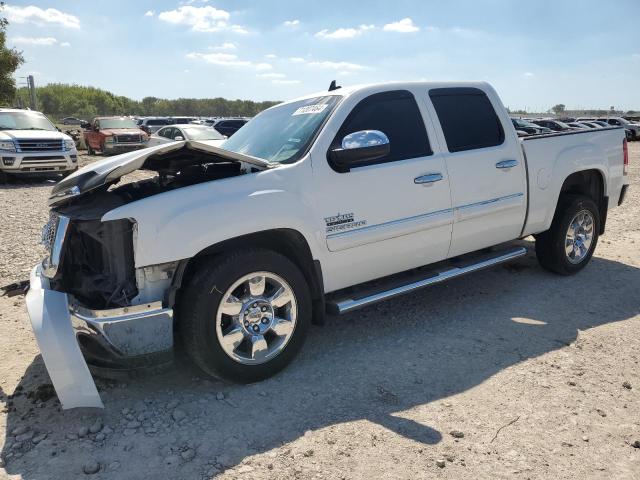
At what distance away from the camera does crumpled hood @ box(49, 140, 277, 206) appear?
3121mm

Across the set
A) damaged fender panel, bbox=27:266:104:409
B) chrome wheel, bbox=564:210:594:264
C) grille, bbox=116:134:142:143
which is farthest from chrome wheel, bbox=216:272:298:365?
grille, bbox=116:134:142:143

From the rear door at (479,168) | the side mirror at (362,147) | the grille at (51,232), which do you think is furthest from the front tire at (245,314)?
the rear door at (479,168)

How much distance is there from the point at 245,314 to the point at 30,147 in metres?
11.9

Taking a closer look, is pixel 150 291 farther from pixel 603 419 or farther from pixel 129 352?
pixel 603 419

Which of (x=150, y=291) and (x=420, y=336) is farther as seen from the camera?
(x=420, y=336)

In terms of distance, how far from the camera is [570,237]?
17.5 feet

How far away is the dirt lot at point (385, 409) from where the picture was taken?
8.59 feet

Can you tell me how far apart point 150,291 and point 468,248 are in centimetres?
272

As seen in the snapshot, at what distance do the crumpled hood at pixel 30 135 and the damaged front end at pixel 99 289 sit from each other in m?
10.8

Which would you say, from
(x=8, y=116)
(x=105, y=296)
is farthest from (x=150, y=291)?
(x=8, y=116)

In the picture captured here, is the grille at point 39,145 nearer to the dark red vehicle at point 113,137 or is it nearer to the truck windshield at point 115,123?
the dark red vehicle at point 113,137

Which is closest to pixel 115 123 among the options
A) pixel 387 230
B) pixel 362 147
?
pixel 387 230

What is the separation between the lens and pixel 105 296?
308 cm

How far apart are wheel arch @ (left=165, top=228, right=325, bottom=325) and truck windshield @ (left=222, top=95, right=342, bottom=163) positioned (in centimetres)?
55
